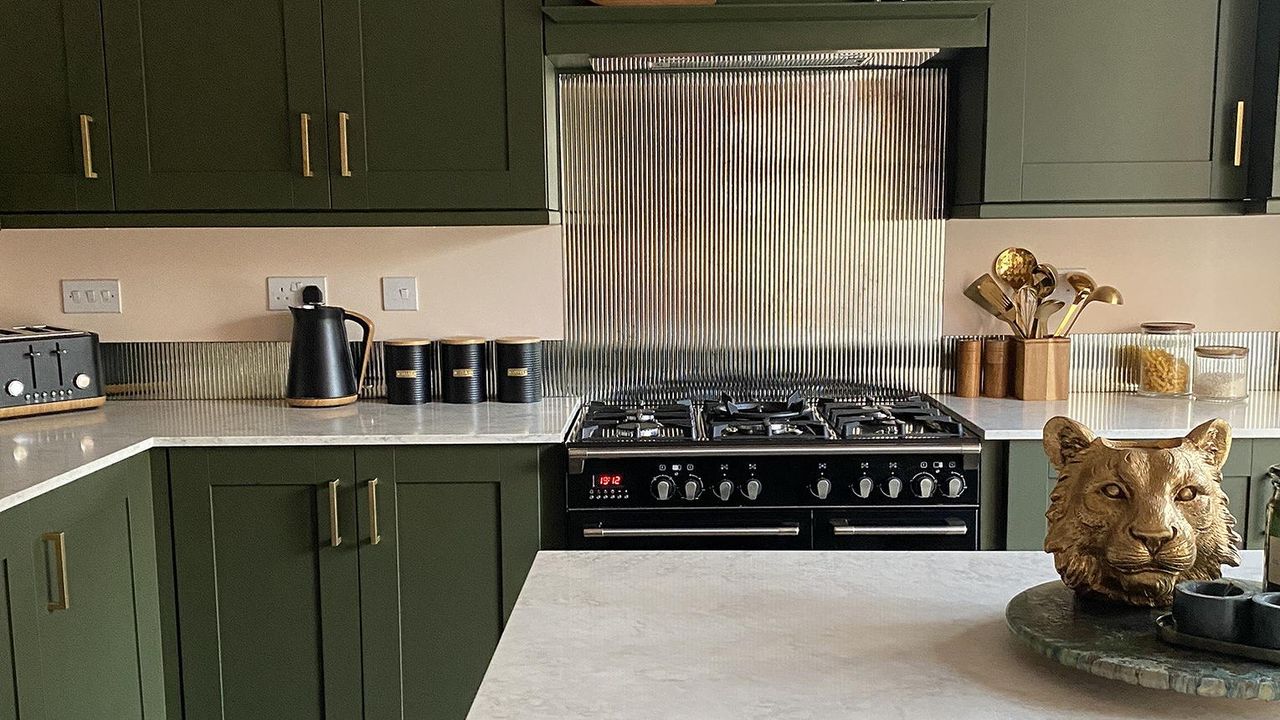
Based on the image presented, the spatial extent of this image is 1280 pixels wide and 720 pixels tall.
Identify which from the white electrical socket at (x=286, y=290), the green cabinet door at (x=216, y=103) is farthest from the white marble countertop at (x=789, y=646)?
the white electrical socket at (x=286, y=290)

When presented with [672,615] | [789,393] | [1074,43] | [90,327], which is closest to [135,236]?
[90,327]

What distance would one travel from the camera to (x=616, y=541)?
2.40 m

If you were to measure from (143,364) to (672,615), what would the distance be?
2.32m

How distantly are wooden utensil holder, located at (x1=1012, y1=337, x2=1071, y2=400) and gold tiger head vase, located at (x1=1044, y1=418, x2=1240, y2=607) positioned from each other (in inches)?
66.5

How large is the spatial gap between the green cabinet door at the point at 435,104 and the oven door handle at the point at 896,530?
3.58 ft

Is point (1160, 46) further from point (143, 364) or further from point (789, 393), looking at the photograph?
point (143, 364)

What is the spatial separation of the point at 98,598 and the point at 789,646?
5.67 ft

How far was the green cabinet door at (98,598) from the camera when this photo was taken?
202 cm

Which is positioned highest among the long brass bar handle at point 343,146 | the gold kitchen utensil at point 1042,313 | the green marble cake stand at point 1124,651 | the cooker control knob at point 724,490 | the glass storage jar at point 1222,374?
the long brass bar handle at point 343,146

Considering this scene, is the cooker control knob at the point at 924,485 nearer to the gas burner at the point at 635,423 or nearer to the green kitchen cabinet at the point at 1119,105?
the gas burner at the point at 635,423

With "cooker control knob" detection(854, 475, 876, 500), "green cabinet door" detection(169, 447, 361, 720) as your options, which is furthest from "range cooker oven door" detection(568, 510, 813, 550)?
"green cabinet door" detection(169, 447, 361, 720)

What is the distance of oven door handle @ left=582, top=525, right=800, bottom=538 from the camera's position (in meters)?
2.35

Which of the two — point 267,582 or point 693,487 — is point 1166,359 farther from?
point 267,582

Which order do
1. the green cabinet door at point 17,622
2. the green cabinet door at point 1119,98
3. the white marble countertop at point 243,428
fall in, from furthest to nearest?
the green cabinet door at point 1119,98 < the white marble countertop at point 243,428 < the green cabinet door at point 17,622
